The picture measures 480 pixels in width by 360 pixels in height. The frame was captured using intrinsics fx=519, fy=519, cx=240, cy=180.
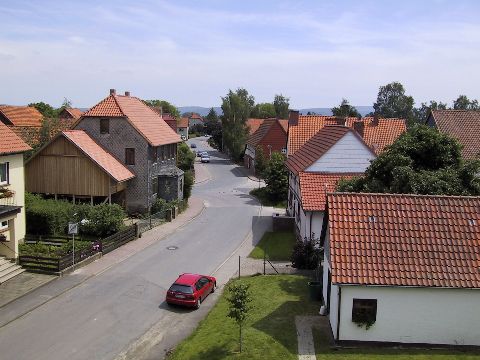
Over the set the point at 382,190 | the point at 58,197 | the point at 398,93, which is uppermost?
the point at 398,93

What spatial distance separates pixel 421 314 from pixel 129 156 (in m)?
27.9

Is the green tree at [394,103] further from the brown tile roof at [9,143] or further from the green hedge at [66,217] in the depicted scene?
the brown tile roof at [9,143]

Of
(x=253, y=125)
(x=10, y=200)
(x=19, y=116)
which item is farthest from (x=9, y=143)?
(x=253, y=125)

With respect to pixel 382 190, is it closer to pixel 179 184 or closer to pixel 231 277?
pixel 231 277

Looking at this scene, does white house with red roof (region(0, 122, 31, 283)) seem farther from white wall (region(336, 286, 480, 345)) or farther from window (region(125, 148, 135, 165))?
white wall (region(336, 286, 480, 345))

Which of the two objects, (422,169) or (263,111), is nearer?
(422,169)

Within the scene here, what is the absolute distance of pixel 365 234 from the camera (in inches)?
734

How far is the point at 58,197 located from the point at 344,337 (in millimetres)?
26675

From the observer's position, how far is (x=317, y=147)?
119 feet

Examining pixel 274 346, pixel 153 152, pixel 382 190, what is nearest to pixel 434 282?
pixel 274 346

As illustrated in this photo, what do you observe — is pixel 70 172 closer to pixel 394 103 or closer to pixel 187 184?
pixel 187 184

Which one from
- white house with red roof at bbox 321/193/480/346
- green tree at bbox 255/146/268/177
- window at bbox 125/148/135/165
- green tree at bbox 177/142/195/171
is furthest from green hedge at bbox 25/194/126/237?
green tree at bbox 255/146/268/177

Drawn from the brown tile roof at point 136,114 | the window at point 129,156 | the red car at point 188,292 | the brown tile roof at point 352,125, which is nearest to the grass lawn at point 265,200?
the brown tile roof at point 352,125

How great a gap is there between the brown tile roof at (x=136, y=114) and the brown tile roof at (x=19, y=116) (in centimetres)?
2075
